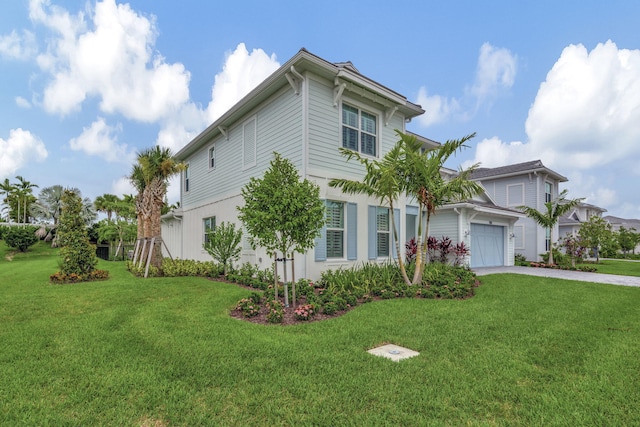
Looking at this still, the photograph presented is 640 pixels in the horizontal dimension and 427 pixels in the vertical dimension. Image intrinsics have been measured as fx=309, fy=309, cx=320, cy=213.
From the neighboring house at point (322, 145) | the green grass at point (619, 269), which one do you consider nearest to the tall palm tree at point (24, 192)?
the neighboring house at point (322, 145)

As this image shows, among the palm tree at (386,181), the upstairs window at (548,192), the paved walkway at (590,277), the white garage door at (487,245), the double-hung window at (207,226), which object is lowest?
the paved walkway at (590,277)

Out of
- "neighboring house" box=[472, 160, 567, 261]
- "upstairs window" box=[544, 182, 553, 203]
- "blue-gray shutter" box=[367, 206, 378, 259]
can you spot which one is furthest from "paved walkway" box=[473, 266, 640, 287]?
"upstairs window" box=[544, 182, 553, 203]

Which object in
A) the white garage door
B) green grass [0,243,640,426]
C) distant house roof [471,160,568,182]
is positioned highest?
distant house roof [471,160,568,182]

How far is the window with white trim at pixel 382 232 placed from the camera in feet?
33.6

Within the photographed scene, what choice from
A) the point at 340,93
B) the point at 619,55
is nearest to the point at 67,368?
the point at 340,93

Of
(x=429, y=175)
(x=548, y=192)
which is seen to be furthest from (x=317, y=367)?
(x=548, y=192)

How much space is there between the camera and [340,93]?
9.01 metres

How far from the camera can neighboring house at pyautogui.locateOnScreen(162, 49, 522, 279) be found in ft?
28.3

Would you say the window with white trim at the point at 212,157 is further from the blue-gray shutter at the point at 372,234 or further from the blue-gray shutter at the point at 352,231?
the blue-gray shutter at the point at 372,234

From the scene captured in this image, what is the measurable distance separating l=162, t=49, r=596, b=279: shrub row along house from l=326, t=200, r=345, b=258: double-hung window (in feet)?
0.10

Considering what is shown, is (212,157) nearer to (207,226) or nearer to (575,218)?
(207,226)

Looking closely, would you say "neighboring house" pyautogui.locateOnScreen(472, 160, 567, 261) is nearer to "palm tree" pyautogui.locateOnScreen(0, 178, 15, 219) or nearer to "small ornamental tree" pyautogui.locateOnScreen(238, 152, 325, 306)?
"small ornamental tree" pyautogui.locateOnScreen(238, 152, 325, 306)

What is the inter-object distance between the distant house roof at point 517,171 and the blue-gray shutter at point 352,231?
1667 cm

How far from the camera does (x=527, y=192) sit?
68.2ft
